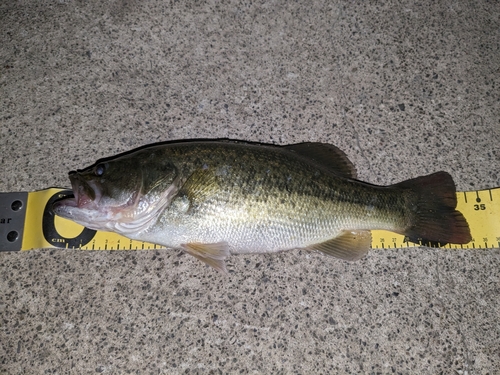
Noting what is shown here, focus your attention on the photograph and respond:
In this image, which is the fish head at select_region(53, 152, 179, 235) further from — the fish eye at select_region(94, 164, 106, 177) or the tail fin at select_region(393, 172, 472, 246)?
the tail fin at select_region(393, 172, 472, 246)

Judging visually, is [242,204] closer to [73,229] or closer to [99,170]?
[99,170]

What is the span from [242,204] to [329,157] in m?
0.62

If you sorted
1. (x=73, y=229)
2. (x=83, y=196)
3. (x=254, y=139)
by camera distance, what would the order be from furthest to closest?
(x=254, y=139) < (x=73, y=229) < (x=83, y=196)

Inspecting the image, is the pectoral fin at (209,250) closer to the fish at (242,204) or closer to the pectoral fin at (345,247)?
the fish at (242,204)

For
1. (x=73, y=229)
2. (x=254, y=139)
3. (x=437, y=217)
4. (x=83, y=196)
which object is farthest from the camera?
(x=254, y=139)

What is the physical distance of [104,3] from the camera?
8.46 feet

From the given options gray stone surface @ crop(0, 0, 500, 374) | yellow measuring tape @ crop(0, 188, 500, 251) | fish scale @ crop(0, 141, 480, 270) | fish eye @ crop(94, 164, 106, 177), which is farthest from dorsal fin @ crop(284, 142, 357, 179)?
fish eye @ crop(94, 164, 106, 177)

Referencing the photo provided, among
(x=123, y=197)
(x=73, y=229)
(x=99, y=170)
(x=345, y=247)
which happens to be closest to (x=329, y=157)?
(x=345, y=247)

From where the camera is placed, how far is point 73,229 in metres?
2.14

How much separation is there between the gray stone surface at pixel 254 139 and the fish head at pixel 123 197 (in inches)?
16.1

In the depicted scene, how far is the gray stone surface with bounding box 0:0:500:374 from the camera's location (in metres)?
2.01

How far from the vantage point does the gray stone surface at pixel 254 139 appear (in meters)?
2.01

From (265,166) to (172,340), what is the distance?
44.7 inches

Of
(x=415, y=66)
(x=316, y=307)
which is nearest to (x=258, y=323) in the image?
(x=316, y=307)
